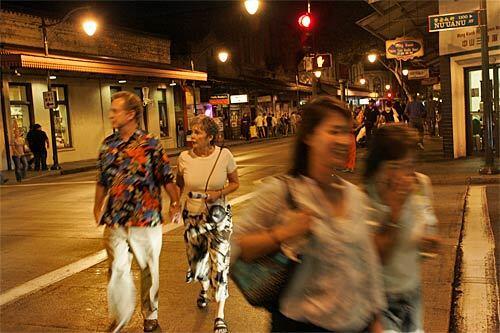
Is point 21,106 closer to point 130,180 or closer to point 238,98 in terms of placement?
point 238,98

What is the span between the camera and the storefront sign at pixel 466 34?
1492cm

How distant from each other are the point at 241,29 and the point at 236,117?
8.61 metres

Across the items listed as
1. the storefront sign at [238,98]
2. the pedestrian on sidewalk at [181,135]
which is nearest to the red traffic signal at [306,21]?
the pedestrian on sidewalk at [181,135]

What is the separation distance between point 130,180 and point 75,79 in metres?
24.1

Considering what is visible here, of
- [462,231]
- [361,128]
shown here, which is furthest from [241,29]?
[462,231]

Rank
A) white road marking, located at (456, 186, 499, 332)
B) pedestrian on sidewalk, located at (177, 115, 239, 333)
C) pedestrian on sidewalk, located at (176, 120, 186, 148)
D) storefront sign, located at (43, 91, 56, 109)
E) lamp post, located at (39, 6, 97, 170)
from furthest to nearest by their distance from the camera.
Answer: pedestrian on sidewalk, located at (176, 120, 186, 148) < storefront sign, located at (43, 91, 56, 109) < lamp post, located at (39, 6, 97, 170) < pedestrian on sidewalk, located at (177, 115, 239, 333) < white road marking, located at (456, 186, 499, 332)

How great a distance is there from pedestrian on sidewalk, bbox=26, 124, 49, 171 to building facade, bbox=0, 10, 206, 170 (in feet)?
3.45

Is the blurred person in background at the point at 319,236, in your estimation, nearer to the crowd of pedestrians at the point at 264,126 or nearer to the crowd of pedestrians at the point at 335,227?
the crowd of pedestrians at the point at 335,227

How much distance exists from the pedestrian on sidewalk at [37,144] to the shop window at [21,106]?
4.25 ft

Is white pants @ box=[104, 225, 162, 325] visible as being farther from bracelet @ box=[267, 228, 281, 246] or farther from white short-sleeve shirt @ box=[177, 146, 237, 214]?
bracelet @ box=[267, 228, 281, 246]

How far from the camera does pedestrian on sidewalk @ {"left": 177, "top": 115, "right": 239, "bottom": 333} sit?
4.99m

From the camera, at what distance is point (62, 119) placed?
26688mm

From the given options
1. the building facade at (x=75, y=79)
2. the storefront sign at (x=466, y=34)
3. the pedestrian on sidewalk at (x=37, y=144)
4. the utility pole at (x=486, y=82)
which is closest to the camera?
the utility pole at (x=486, y=82)

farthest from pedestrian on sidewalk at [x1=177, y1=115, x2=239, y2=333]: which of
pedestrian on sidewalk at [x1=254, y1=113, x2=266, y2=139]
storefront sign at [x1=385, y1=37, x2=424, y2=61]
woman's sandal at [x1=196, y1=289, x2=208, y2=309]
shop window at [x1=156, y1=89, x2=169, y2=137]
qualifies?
pedestrian on sidewalk at [x1=254, y1=113, x2=266, y2=139]
